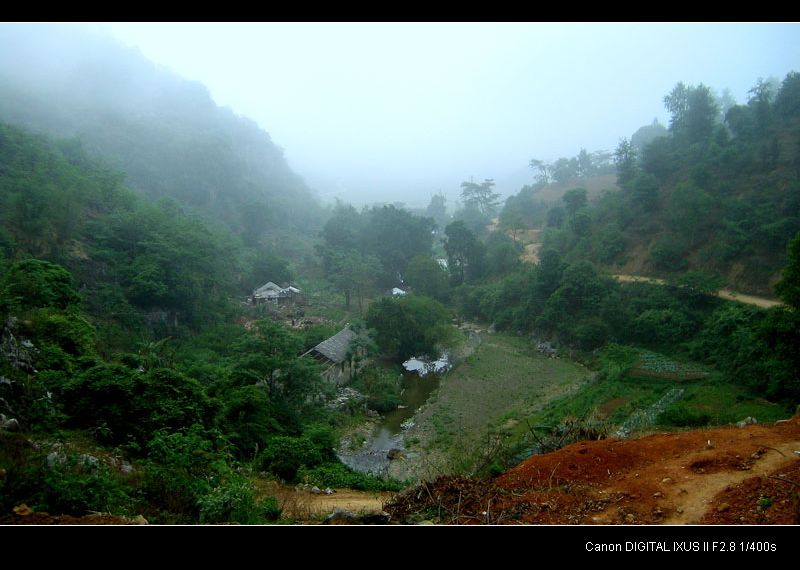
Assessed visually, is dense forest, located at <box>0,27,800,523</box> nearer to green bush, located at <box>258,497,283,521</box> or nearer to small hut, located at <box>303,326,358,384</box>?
green bush, located at <box>258,497,283,521</box>

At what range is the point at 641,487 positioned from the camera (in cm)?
592

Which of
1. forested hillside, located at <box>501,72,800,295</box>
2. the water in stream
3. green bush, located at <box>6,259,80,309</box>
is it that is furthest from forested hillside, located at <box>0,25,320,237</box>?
forested hillside, located at <box>501,72,800,295</box>

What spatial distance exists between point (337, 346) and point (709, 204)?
21159 mm

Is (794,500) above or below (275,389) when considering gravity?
above

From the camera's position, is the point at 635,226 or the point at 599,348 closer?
the point at 599,348

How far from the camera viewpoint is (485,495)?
5934 mm

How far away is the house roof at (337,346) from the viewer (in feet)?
64.1

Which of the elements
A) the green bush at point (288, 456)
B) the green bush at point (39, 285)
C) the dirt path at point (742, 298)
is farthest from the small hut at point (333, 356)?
the dirt path at point (742, 298)

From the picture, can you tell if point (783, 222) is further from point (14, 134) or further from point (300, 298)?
point (14, 134)

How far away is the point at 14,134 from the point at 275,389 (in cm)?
2085

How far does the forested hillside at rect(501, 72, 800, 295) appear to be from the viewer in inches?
872

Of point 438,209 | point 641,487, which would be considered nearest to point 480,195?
point 438,209

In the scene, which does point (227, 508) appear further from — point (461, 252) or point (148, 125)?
point (148, 125)
